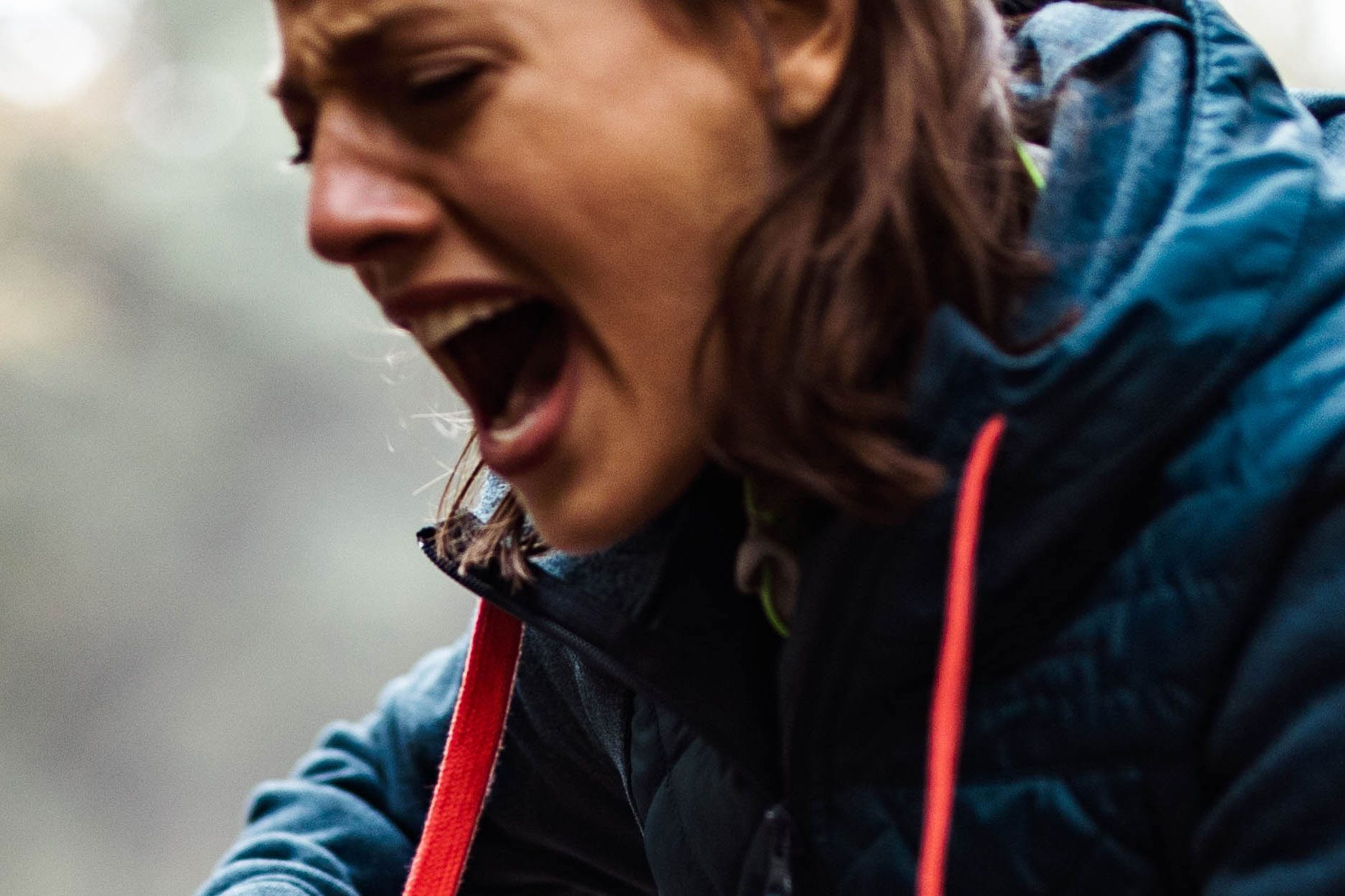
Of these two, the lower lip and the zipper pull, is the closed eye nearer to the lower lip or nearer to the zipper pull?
the lower lip

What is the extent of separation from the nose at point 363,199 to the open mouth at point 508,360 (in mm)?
79

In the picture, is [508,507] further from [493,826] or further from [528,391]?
[493,826]

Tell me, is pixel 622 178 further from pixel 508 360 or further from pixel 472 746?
pixel 472 746

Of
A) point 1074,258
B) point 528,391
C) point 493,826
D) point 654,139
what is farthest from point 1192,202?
point 493,826

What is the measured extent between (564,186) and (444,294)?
0.09 metres

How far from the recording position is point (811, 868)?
737mm

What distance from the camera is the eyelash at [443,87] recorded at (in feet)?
2.29

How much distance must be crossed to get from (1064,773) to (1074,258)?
0.79ft

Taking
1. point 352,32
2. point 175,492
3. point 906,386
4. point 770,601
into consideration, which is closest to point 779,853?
point 770,601

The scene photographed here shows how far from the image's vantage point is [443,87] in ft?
2.31

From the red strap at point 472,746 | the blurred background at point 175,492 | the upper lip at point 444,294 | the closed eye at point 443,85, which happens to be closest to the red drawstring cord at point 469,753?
the red strap at point 472,746

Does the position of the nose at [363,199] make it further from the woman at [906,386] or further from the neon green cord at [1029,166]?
the neon green cord at [1029,166]

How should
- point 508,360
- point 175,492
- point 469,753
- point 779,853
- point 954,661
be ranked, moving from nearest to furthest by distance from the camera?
point 954,661, point 779,853, point 508,360, point 469,753, point 175,492

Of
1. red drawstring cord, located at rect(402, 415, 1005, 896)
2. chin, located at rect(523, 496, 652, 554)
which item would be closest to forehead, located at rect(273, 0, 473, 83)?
chin, located at rect(523, 496, 652, 554)
